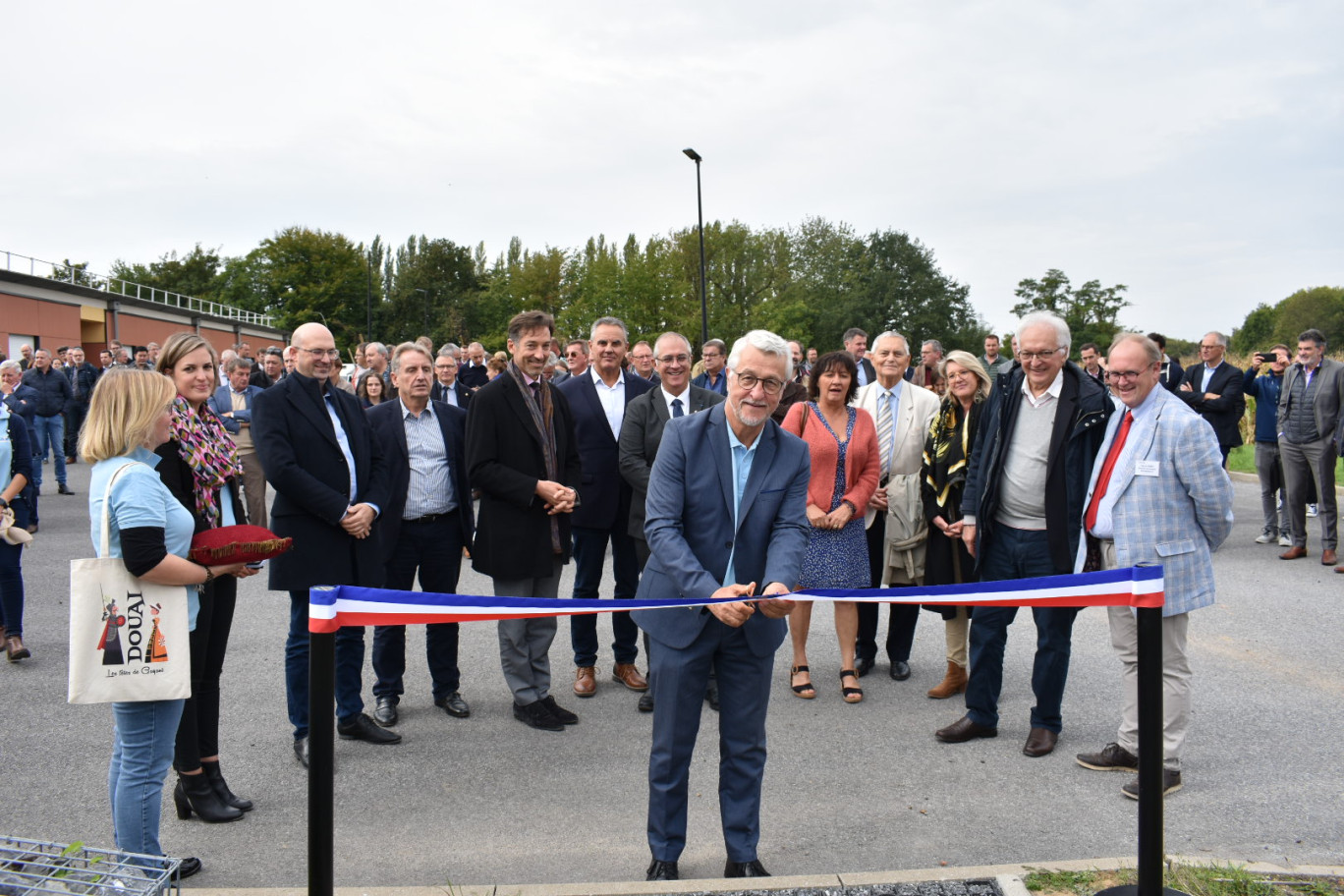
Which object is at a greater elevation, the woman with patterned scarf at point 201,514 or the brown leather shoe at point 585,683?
the woman with patterned scarf at point 201,514

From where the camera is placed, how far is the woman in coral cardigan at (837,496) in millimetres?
5965

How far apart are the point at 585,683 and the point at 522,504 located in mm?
1368

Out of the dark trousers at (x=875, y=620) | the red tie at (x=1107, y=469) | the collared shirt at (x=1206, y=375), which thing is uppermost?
the collared shirt at (x=1206, y=375)

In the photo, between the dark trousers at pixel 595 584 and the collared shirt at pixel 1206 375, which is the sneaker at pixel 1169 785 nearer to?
the dark trousers at pixel 595 584

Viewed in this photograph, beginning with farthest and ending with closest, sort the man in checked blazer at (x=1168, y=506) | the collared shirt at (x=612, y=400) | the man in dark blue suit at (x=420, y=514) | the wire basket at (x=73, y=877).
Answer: the collared shirt at (x=612, y=400)
the man in dark blue suit at (x=420, y=514)
the man in checked blazer at (x=1168, y=506)
the wire basket at (x=73, y=877)

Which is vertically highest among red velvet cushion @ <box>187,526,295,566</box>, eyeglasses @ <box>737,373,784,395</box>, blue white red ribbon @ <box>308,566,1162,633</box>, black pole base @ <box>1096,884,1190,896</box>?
eyeglasses @ <box>737,373,784,395</box>

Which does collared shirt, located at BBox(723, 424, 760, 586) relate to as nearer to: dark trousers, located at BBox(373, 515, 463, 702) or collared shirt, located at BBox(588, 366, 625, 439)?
dark trousers, located at BBox(373, 515, 463, 702)

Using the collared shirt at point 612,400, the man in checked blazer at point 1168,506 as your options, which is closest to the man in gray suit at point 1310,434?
the man in checked blazer at point 1168,506

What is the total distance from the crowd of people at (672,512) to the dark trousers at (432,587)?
0.02 meters

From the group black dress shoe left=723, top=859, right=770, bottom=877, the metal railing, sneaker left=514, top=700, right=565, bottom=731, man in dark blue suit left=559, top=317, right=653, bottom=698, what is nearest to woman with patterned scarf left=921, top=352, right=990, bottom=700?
man in dark blue suit left=559, top=317, right=653, bottom=698

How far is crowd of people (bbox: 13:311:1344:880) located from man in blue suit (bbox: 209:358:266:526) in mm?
1813

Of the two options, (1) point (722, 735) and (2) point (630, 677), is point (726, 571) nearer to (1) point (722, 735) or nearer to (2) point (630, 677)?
(1) point (722, 735)

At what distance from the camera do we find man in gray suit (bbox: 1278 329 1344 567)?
9875 mm

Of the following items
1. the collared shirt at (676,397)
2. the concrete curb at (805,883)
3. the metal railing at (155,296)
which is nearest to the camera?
the concrete curb at (805,883)
